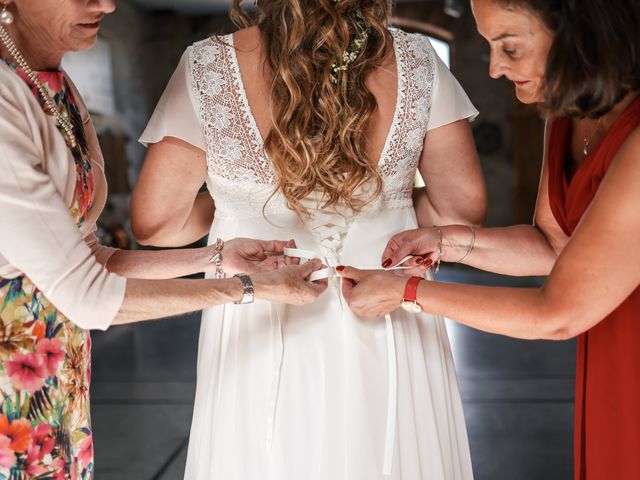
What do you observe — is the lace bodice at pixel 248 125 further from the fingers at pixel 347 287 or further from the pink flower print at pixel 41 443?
the pink flower print at pixel 41 443

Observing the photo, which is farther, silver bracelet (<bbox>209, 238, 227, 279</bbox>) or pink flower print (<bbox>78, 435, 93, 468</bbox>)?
silver bracelet (<bbox>209, 238, 227, 279</bbox>)

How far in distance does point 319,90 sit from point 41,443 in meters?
1.03

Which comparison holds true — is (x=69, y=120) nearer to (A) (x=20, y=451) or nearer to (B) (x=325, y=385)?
(A) (x=20, y=451)

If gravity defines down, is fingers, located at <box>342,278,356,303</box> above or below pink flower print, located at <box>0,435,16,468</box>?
above

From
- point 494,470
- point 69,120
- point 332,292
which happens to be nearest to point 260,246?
point 332,292

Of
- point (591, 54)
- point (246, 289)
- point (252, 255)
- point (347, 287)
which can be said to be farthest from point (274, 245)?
point (591, 54)

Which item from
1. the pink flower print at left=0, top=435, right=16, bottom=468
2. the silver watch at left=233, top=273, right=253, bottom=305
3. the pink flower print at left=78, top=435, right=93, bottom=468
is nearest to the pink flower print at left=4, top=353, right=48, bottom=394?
the pink flower print at left=0, top=435, right=16, bottom=468

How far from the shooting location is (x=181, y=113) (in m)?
2.07

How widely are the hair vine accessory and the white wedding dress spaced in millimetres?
135

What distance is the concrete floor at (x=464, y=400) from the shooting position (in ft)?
13.9

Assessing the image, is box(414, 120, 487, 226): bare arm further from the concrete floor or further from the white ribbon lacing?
the concrete floor

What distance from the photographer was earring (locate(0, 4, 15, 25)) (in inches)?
64.2

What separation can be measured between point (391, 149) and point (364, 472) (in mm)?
848

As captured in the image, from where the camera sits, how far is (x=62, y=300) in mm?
1519
